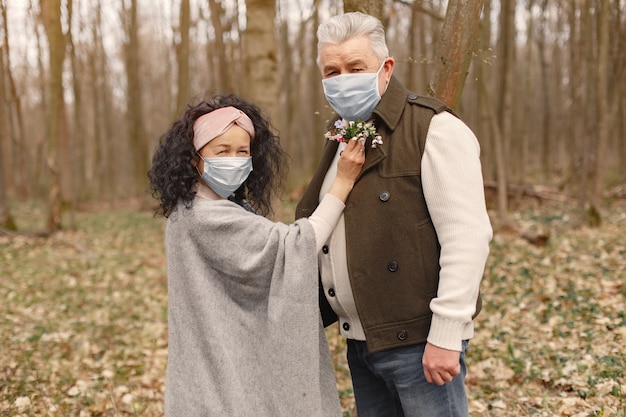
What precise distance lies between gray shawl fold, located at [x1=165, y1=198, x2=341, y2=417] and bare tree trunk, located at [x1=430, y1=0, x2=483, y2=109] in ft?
4.15

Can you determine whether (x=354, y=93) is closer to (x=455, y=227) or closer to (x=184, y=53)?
(x=455, y=227)

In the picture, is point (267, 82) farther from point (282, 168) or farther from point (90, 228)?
point (90, 228)

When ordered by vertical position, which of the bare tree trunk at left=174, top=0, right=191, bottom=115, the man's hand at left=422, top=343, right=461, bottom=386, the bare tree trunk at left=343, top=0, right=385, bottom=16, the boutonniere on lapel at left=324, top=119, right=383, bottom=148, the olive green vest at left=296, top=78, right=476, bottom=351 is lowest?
the man's hand at left=422, top=343, right=461, bottom=386

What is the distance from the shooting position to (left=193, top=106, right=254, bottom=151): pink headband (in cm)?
216

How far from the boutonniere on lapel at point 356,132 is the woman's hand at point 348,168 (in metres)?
0.04

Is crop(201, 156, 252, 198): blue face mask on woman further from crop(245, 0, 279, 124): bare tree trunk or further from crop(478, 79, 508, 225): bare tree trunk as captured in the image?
crop(478, 79, 508, 225): bare tree trunk

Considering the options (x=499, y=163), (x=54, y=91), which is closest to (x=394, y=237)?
(x=499, y=163)

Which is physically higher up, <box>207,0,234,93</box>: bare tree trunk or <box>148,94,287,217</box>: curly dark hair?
<box>207,0,234,93</box>: bare tree trunk

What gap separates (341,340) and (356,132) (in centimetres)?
367

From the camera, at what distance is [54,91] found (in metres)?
11.3

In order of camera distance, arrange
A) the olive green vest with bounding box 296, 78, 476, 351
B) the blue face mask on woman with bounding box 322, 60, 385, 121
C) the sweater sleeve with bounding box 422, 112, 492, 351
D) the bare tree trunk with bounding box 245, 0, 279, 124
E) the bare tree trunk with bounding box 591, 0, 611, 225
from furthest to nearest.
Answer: the bare tree trunk with bounding box 591, 0, 611, 225
the bare tree trunk with bounding box 245, 0, 279, 124
the blue face mask on woman with bounding box 322, 60, 385, 121
the olive green vest with bounding box 296, 78, 476, 351
the sweater sleeve with bounding box 422, 112, 492, 351

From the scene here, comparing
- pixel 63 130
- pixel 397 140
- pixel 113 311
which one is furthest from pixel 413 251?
pixel 63 130

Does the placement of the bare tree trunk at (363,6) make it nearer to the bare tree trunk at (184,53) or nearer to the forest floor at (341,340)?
the forest floor at (341,340)

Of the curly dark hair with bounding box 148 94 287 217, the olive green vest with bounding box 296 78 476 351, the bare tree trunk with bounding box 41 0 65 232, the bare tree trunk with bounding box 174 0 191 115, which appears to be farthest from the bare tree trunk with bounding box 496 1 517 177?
the olive green vest with bounding box 296 78 476 351
